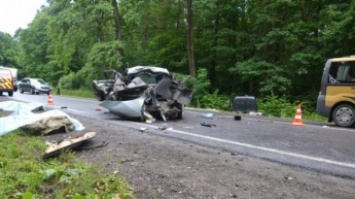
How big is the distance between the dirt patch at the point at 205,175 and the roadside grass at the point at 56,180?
9.2 inches

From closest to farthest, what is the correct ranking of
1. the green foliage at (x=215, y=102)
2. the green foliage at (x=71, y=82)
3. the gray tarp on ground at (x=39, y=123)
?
1. the gray tarp on ground at (x=39, y=123)
2. the green foliage at (x=215, y=102)
3. the green foliage at (x=71, y=82)

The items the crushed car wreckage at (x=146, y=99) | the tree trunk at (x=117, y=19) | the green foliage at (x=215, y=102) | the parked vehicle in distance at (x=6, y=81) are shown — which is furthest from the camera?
the tree trunk at (x=117, y=19)

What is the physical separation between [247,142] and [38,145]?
146 inches

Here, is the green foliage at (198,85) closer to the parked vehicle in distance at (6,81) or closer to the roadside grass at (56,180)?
the parked vehicle in distance at (6,81)

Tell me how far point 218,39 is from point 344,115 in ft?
50.4

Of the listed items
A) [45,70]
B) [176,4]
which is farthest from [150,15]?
[45,70]

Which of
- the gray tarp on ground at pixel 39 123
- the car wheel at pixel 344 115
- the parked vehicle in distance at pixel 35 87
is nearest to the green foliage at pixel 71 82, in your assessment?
the parked vehicle in distance at pixel 35 87

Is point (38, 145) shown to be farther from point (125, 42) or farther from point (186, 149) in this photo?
point (125, 42)

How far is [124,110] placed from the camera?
1000 centimetres

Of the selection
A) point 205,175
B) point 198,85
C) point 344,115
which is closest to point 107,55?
point 198,85

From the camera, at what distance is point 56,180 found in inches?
152

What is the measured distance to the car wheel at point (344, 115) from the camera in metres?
10.4

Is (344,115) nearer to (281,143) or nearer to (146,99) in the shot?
(281,143)

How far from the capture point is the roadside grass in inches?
139
